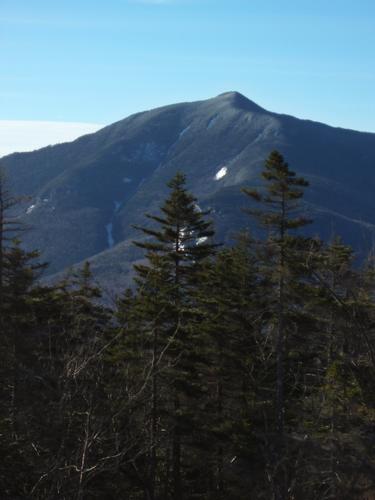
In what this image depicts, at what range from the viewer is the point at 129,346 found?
2278cm

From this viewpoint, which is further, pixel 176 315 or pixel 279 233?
pixel 176 315

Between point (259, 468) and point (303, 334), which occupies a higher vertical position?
point (303, 334)

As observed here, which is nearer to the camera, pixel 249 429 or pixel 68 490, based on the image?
pixel 68 490

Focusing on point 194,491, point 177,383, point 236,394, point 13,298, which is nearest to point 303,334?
point 236,394

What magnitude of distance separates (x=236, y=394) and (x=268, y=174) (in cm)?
733

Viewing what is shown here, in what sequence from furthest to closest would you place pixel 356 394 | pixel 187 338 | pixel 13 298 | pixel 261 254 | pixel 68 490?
pixel 13 298
pixel 187 338
pixel 261 254
pixel 356 394
pixel 68 490

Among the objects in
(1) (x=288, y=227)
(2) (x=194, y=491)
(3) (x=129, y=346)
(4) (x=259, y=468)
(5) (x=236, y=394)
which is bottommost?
(2) (x=194, y=491)

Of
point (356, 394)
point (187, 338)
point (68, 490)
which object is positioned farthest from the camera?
point (187, 338)

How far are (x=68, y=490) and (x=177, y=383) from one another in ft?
51.2

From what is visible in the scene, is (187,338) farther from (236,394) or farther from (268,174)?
(268,174)

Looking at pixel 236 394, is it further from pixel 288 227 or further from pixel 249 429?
pixel 288 227

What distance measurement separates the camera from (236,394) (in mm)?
22531

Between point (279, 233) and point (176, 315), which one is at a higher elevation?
point (279, 233)

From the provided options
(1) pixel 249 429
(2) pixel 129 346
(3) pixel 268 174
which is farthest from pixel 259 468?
(3) pixel 268 174
